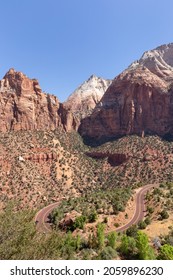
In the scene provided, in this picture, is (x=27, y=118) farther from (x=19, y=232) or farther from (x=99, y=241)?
(x=19, y=232)

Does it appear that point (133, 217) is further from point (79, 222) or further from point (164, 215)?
point (79, 222)

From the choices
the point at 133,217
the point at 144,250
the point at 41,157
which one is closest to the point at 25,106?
the point at 41,157

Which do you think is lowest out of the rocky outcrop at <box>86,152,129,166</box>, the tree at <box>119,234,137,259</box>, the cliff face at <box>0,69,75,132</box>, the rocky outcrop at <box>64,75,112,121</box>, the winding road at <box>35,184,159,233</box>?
the tree at <box>119,234,137,259</box>

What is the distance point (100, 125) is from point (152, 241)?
87223 millimetres

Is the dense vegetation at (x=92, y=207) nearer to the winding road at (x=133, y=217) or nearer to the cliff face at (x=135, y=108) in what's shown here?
the winding road at (x=133, y=217)

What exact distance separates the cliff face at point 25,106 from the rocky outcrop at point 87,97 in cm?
2720

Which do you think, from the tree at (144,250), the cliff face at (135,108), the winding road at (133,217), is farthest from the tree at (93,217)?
the cliff face at (135,108)

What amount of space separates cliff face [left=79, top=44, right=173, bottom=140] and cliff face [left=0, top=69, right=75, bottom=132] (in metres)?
20.5

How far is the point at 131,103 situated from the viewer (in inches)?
4350

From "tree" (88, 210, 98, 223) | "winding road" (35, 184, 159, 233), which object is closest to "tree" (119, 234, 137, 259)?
"winding road" (35, 184, 159, 233)

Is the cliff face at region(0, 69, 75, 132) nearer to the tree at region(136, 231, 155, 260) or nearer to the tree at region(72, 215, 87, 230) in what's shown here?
the tree at region(72, 215, 87, 230)

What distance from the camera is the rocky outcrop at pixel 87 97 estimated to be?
502ft

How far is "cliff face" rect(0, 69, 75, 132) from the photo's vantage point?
297ft

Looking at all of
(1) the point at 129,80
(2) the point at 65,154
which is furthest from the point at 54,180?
(1) the point at 129,80
